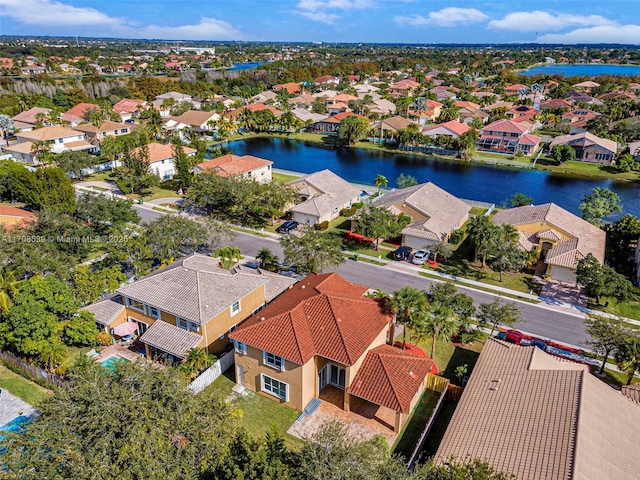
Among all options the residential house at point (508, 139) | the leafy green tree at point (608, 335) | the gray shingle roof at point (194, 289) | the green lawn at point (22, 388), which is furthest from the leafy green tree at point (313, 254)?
the residential house at point (508, 139)

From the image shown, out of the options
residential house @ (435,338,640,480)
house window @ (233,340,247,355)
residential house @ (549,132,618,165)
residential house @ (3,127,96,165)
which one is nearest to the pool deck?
house window @ (233,340,247,355)

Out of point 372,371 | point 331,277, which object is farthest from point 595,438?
point 331,277

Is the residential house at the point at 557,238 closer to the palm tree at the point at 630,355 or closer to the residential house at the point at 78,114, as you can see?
the palm tree at the point at 630,355

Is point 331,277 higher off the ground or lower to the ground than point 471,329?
higher

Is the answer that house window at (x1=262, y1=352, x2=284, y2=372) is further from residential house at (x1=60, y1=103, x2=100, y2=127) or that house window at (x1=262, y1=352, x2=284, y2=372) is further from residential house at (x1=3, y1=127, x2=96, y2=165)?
residential house at (x1=60, y1=103, x2=100, y2=127)

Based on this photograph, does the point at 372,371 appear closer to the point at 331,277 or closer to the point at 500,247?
the point at 331,277

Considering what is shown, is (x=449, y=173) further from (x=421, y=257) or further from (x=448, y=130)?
(x=421, y=257)

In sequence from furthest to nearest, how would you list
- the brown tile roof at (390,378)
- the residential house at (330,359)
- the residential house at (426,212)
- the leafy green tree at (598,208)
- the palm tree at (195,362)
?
the leafy green tree at (598,208) → the residential house at (426,212) → the palm tree at (195,362) → the residential house at (330,359) → the brown tile roof at (390,378)

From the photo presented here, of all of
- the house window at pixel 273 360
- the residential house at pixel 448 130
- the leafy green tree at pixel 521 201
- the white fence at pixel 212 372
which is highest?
the residential house at pixel 448 130
